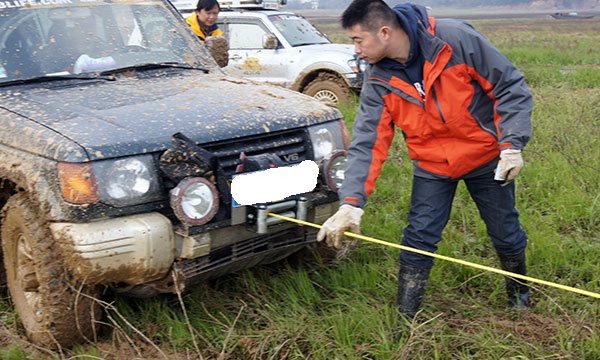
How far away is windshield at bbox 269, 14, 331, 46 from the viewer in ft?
30.7

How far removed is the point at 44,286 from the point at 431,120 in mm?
1959

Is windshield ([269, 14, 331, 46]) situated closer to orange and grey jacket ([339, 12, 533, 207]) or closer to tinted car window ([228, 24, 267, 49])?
tinted car window ([228, 24, 267, 49])

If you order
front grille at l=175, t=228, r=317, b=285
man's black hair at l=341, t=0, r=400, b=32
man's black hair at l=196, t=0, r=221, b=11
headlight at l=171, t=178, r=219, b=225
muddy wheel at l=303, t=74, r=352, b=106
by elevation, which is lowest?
muddy wheel at l=303, t=74, r=352, b=106

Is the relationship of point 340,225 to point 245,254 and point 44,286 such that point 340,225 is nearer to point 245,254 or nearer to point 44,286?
point 245,254

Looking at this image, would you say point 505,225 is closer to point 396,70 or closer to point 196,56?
point 396,70

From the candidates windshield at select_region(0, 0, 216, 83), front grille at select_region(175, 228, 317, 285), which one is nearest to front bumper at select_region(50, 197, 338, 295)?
front grille at select_region(175, 228, 317, 285)

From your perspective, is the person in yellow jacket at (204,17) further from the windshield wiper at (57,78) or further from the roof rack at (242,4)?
the roof rack at (242,4)

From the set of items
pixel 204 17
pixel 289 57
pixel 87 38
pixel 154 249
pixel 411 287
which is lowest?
pixel 289 57

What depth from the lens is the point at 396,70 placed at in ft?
9.91

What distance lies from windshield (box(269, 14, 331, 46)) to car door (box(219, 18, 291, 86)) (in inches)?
8.0

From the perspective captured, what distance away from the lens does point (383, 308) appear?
10.9 ft

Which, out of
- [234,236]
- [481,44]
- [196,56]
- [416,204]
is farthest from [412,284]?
[196,56]

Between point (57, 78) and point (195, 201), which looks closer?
point (195, 201)

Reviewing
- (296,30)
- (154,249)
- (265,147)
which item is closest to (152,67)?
(265,147)
